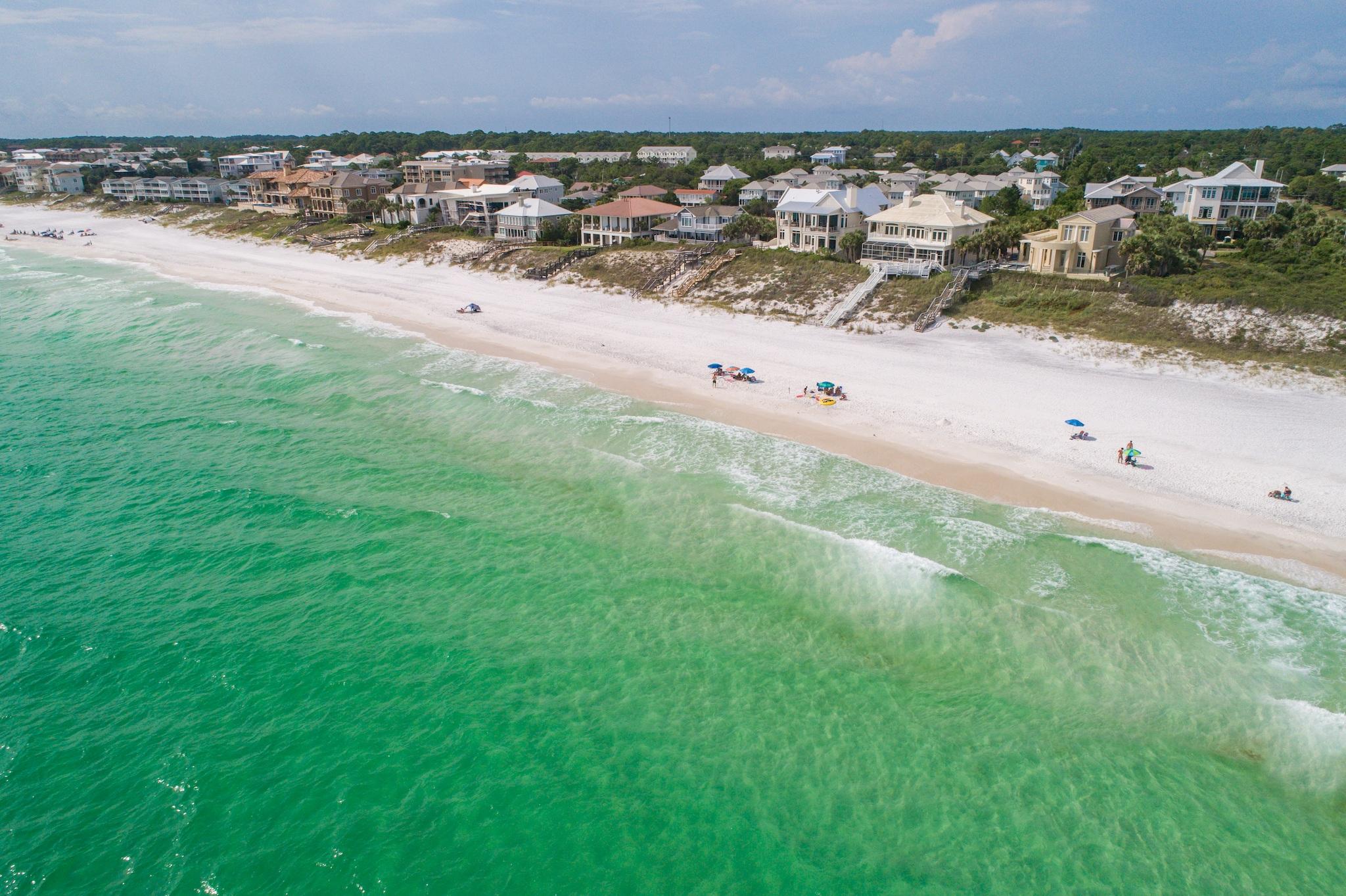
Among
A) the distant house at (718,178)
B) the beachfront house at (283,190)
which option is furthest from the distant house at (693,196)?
the beachfront house at (283,190)

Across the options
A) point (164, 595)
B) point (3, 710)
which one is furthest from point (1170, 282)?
point (3, 710)

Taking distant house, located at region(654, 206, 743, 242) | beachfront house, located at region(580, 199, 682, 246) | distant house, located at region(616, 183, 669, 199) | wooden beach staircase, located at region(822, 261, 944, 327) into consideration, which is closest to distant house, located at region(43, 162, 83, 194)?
distant house, located at region(616, 183, 669, 199)

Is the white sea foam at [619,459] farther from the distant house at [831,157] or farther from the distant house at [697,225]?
the distant house at [831,157]

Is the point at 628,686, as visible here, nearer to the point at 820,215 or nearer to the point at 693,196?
the point at 820,215

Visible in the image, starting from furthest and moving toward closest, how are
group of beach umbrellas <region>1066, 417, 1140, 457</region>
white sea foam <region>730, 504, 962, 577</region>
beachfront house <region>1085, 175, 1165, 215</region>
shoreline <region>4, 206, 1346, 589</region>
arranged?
A: beachfront house <region>1085, 175, 1165, 215</region>, group of beach umbrellas <region>1066, 417, 1140, 457</region>, shoreline <region>4, 206, 1346, 589</region>, white sea foam <region>730, 504, 962, 577</region>

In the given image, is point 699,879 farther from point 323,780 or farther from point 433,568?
point 433,568

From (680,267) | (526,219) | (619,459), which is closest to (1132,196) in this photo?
(680,267)

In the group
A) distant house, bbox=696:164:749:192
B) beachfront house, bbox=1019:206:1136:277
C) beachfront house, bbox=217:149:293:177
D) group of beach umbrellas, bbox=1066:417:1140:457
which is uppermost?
beachfront house, bbox=217:149:293:177

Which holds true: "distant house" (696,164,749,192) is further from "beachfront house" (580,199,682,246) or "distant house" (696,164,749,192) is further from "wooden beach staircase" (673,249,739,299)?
"wooden beach staircase" (673,249,739,299)
